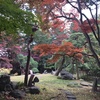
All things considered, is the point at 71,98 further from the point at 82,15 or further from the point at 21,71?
the point at 21,71

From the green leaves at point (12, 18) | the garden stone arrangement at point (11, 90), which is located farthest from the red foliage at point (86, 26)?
the green leaves at point (12, 18)

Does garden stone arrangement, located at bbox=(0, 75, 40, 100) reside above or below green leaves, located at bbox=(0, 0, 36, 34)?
below

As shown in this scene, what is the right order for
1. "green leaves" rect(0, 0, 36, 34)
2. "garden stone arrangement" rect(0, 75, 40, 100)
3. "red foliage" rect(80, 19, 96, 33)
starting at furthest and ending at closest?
"red foliage" rect(80, 19, 96, 33)
"garden stone arrangement" rect(0, 75, 40, 100)
"green leaves" rect(0, 0, 36, 34)

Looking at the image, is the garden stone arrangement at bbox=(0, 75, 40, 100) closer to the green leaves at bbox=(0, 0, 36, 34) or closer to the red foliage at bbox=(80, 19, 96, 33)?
the red foliage at bbox=(80, 19, 96, 33)

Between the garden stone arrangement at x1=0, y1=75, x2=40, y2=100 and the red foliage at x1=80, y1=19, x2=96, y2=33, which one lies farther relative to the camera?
the red foliage at x1=80, y1=19, x2=96, y2=33

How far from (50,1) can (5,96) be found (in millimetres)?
4549

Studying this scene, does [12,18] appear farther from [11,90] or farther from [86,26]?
[86,26]

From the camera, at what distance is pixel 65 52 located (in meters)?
10.6

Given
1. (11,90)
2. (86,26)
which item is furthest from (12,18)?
(86,26)

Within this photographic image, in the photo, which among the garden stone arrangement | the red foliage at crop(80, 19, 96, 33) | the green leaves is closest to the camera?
the green leaves

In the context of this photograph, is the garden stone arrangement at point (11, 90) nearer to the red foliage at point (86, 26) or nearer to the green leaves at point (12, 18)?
→ the red foliage at point (86, 26)

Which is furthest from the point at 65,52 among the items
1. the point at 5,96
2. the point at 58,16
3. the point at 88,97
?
the point at 5,96

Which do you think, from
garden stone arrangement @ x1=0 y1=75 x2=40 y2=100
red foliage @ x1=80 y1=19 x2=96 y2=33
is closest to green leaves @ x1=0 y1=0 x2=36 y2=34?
garden stone arrangement @ x1=0 y1=75 x2=40 y2=100

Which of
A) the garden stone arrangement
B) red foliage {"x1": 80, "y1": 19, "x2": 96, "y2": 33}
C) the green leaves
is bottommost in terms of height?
the garden stone arrangement
